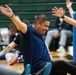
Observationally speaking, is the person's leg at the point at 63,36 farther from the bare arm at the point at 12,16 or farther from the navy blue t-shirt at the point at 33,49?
the bare arm at the point at 12,16

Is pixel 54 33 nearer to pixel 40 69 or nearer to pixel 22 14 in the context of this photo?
pixel 22 14

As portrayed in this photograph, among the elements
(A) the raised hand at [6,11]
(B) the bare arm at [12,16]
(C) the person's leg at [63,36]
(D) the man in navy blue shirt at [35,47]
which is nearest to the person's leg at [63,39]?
(C) the person's leg at [63,36]

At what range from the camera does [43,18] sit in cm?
371

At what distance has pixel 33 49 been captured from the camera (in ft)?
11.9

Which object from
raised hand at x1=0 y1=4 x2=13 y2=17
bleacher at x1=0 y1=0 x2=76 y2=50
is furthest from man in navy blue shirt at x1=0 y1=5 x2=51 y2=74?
bleacher at x1=0 y1=0 x2=76 y2=50

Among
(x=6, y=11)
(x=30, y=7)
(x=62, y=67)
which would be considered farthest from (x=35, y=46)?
(x=30, y=7)

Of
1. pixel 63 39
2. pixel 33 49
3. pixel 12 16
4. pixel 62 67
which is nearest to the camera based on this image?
pixel 12 16

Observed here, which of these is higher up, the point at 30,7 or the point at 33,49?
the point at 30,7

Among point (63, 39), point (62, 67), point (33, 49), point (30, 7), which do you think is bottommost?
point (63, 39)

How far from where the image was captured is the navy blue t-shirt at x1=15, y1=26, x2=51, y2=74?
11.7ft

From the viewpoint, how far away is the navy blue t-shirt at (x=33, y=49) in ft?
11.7

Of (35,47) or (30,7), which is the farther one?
(30,7)

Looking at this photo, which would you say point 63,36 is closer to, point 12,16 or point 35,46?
point 35,46

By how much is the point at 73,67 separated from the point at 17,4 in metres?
6.87
